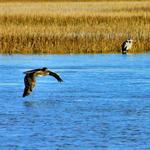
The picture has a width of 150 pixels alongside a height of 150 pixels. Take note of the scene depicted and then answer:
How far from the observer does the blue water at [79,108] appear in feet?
28.9

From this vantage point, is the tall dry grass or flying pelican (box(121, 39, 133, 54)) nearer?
flying pelican (box(121, 39, 133, 54))

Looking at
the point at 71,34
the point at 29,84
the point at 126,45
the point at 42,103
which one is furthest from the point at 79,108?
the point at 71,34

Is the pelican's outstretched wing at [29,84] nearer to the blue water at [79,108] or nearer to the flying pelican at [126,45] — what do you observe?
the blue water at [79,108]

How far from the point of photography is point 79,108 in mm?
11367

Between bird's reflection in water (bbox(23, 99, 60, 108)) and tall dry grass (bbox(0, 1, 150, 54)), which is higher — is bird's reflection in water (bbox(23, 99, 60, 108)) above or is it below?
below

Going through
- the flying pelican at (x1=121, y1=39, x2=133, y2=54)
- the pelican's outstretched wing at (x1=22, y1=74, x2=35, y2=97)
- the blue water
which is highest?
the flying pelican at (x1=121, y1=39, x2=133, y2=54)

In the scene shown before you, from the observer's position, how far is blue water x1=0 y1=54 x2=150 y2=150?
28.9 ft

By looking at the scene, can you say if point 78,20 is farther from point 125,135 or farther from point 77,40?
point 125,135

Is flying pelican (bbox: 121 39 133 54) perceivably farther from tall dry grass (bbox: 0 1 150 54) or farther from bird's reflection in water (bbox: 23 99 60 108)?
bird's reflection in water (bbox: 23 99 60 108)

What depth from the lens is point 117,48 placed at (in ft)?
71.6

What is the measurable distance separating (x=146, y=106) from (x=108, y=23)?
17075 mm

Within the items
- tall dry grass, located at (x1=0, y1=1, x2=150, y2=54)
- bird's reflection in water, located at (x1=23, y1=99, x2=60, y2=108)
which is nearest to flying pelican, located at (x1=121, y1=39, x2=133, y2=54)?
tall dry grass, located at (x1=0, y1=1, x2=150, y2=54)

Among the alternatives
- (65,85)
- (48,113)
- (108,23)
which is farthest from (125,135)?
(108,23)

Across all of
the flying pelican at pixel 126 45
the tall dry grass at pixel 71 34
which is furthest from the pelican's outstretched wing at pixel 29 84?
the tall dry grass at pixel 71 34
